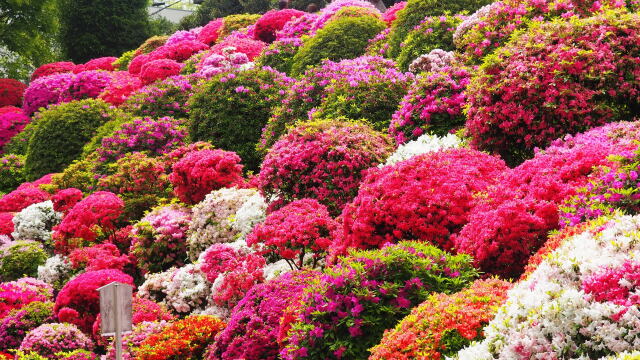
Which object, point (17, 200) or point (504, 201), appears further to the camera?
point (17, 200)

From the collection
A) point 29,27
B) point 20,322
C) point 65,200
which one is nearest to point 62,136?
point 65,200

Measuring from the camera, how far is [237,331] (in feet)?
20.7

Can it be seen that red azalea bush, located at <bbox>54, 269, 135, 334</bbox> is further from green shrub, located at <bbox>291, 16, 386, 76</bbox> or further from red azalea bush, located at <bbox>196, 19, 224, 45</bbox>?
red azalea bush, located at <bbox>196, 19, 224, 45</bbox>

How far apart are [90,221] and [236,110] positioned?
4.04 m

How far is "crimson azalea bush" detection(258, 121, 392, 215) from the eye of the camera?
846 cm

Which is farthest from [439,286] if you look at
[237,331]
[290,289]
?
[237,331]

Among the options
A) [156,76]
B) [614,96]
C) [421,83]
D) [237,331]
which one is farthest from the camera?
[156,76]

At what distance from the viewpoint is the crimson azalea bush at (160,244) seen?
33.5 ft

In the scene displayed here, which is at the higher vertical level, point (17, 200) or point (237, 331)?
point (237, 331)

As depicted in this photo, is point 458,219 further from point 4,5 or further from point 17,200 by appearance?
point 4,5

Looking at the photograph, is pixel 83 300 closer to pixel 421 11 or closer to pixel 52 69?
pixel 421 11

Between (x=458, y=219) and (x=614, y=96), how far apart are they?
2418 mm

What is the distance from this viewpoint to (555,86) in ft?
23.2

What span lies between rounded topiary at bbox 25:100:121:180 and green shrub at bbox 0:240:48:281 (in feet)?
19.4
